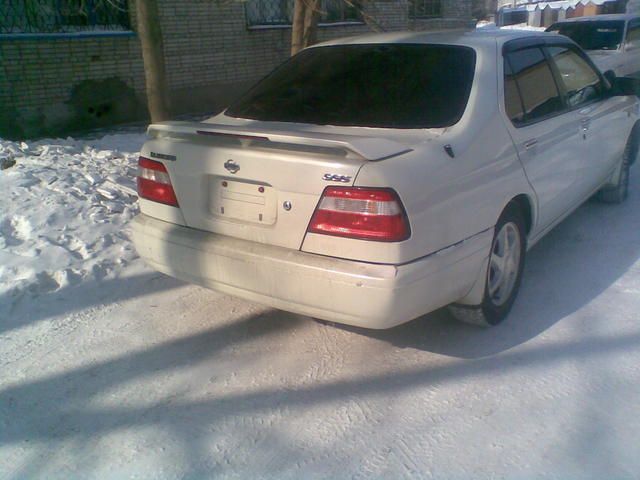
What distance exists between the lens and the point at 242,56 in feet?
36.4

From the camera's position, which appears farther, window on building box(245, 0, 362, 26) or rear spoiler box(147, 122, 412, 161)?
window on building box(245, 0, 362, 26)

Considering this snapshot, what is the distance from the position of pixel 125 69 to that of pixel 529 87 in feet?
23.5

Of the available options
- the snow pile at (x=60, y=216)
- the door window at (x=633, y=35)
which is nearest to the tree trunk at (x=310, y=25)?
the snow pile at (x=60, y=216)

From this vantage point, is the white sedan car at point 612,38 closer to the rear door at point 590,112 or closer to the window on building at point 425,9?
the window on building at point 425,9

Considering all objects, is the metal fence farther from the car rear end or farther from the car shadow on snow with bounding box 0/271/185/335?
the car rear end

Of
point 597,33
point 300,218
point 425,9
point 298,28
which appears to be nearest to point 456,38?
point 300,218

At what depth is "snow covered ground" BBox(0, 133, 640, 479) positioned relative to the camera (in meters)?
2.59

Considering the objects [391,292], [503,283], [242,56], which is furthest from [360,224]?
[242,56]

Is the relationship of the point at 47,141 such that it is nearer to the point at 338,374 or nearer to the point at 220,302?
the point at 220,302

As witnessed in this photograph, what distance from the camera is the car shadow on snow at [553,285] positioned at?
11.6 feet

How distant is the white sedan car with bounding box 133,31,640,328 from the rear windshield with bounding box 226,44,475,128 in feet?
0.03

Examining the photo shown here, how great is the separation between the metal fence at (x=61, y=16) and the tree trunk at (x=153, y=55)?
2694 mm

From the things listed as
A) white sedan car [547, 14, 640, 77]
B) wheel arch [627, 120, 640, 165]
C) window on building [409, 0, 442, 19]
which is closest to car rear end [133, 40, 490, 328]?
wheel arch [627, 120, 640, 165]

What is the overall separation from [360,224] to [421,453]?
38.2 inches
